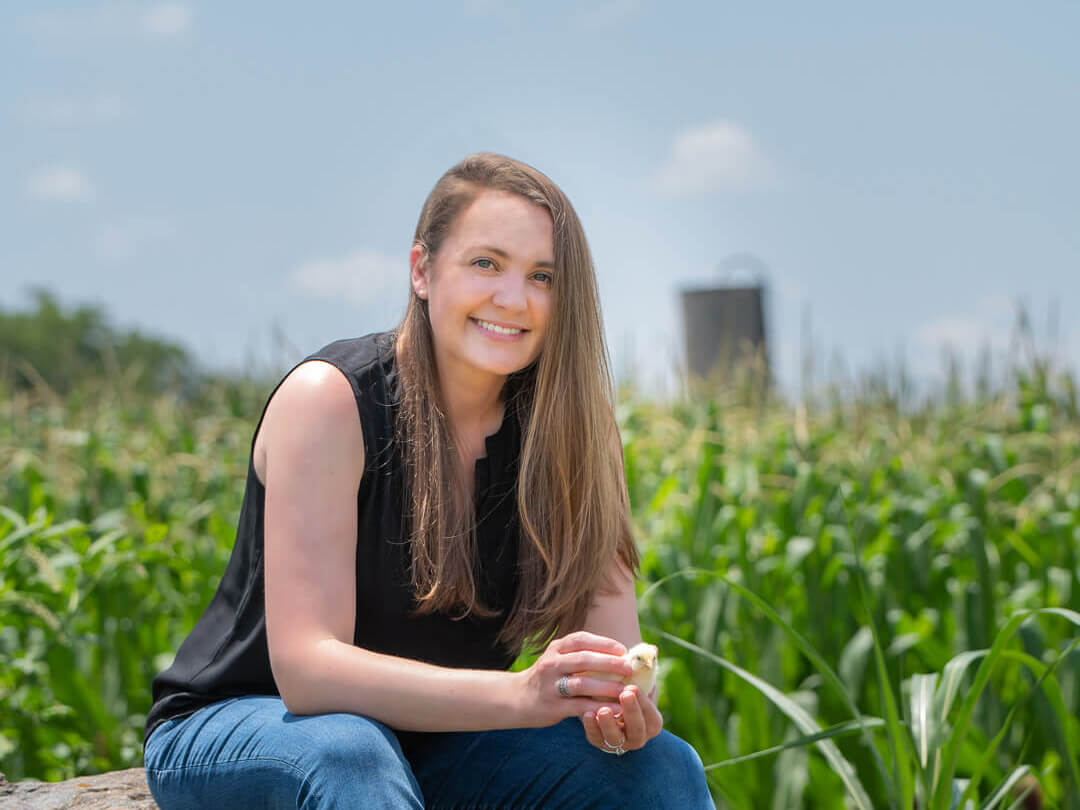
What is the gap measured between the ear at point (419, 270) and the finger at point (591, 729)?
2.50 ft

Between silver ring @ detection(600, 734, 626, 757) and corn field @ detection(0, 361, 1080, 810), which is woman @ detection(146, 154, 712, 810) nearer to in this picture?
silver ring @ detection(600, 734, 626, 757)

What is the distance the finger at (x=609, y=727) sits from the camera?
1.54 metres

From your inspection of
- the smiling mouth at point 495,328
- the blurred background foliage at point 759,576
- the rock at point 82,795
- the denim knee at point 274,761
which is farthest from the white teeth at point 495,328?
the rock at point 82,795

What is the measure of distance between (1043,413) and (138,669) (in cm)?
348

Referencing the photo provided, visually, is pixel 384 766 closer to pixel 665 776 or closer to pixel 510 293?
pixel 665 776

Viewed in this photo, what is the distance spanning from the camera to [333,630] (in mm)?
1602

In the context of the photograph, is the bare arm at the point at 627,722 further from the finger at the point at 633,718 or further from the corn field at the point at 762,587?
the corn field at the point at 762,587

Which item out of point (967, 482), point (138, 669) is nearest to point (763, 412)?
point (967, 482)

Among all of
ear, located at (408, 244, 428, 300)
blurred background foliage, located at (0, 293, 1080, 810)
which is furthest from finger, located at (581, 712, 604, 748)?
ear, located at (408, 244, 428, 300)

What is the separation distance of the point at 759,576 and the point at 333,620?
192 cm

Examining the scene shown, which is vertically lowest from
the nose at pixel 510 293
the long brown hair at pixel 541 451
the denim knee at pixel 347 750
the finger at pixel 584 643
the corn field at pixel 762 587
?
the corn field at pixel 762 587

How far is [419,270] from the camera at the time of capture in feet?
6.29

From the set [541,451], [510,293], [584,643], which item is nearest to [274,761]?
[584,643]

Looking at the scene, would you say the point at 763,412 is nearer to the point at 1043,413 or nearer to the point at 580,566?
the point at 1043,413
